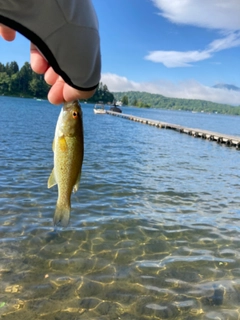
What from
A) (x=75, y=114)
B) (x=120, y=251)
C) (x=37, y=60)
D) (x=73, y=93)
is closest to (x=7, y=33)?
(x=37, y=60)

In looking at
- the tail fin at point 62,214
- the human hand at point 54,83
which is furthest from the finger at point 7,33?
the tail fin at point 62,214

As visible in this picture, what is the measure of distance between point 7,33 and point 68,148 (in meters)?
1.00

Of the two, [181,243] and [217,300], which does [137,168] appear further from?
[217,300]

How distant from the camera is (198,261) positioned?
7965 mm

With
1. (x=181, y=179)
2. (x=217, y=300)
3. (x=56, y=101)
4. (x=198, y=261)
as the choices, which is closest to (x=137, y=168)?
(x=181, y=179)

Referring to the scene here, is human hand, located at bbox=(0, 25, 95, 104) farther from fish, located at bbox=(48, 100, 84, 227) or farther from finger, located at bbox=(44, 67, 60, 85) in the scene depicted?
fish, located at bbox=(48, 100, 84, 227)

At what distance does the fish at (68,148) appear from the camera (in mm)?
2168

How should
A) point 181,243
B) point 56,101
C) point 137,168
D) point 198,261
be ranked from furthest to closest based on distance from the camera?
1. point 137,168
2. point 181,243
3. point 198,261
4. point 56,101

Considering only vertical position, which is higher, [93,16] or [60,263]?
[93,16]

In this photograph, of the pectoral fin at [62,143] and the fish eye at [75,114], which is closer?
the fish eye at [75,114]

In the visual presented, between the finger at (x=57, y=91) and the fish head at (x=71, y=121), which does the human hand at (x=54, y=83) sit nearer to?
the finger at (x=57, y=91)

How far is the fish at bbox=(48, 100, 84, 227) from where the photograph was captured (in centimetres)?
217

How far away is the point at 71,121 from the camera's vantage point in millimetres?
2223

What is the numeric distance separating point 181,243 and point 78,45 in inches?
333
